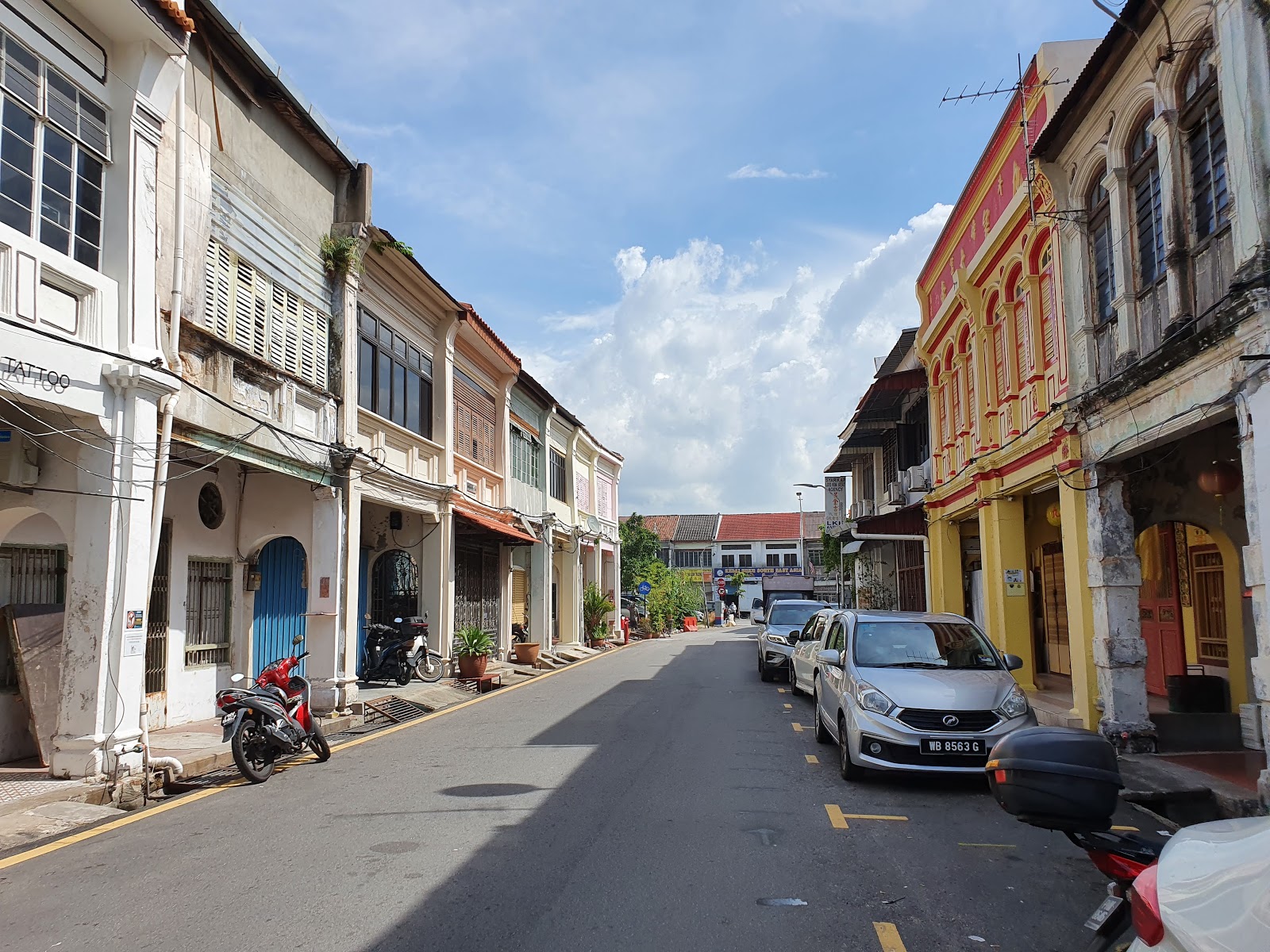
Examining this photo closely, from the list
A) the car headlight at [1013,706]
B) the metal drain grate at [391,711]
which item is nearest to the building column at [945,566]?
the metal drain grate at [391,711]

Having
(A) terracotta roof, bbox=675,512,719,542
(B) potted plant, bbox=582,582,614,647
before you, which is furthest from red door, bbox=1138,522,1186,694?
(A) terracotta roof, bbox=675,512,719,542

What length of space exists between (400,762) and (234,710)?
73.0 inches

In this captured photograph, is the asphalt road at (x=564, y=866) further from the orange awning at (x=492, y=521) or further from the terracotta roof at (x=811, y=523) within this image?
the terracotta roof at (x=811, y=523)

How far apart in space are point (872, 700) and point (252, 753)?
5.76m

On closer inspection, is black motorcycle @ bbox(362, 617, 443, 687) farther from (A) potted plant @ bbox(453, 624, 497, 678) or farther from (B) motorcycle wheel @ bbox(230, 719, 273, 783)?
(B) motorcycle wheel @ bbox(230, 719, 273, 783)

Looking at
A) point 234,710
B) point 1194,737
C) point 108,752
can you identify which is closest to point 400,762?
point 234,710

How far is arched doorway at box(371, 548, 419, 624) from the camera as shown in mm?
18219

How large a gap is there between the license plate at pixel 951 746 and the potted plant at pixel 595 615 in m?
24.6

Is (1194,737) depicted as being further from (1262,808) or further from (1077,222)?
(1077,222)

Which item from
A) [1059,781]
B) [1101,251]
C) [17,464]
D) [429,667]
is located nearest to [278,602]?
[429,667]

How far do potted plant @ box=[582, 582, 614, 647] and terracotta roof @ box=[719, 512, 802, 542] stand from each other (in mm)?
46393

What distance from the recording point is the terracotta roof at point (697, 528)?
79.7 m

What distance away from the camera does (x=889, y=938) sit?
4.74 m

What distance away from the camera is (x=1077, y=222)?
1170cm
